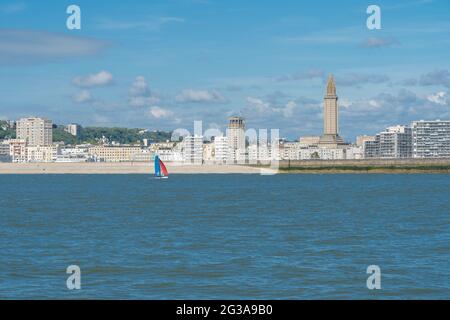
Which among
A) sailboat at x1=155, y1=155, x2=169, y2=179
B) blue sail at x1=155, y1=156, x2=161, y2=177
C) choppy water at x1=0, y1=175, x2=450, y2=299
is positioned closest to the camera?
choppy water at x1=0, y1=175, x2=450, y2=299

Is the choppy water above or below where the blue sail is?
below

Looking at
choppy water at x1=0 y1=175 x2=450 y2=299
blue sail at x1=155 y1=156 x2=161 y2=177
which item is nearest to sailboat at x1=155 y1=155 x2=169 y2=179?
blue sail at x1=155 y1=156 x2=161 y2=177

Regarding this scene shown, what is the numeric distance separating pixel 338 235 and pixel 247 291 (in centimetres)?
1664

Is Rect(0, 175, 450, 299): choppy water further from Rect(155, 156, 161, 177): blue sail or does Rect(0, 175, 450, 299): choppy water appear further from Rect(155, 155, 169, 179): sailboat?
Rect(155, 155, 169, 179): sailboat

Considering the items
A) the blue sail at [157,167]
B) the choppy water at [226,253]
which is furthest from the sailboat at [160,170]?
the choppy water at [226,253]

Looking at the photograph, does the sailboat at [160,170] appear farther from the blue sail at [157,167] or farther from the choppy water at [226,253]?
the choppy water at [226,253]

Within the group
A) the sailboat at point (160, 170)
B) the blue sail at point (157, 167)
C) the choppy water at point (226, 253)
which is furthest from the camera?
the sailboat at point (160, 170)

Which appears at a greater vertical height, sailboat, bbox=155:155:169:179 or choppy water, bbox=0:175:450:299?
sailboat, bbox=155:155:169:179

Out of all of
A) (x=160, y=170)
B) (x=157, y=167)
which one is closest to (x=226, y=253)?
(x=157, y=167)

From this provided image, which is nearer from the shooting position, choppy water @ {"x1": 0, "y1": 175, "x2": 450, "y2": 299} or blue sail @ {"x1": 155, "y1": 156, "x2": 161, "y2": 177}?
choppy water @ {"x1": 0, "y1": 175, "x2": 450, "y2": 299}

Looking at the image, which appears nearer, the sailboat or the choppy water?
the choppy water

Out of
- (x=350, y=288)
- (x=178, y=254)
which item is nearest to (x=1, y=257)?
(x=178, y=254)

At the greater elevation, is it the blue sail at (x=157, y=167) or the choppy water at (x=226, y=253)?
the blue sail at (x=157, y=167)

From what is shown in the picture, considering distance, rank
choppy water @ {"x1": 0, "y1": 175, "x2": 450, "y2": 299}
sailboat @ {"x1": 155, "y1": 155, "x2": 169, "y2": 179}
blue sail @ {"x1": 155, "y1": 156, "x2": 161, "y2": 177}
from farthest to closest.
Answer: sailboat @ {"x1": 155, "y1": 155, "x2": 169, "y2": 179}, blue sail @ {"x1": 155, "y1": 156, "x2": 161, "y2": 177}, choppy water @ {"x1": 0, "y1": 175, "x2": 450, "y2": 299}
